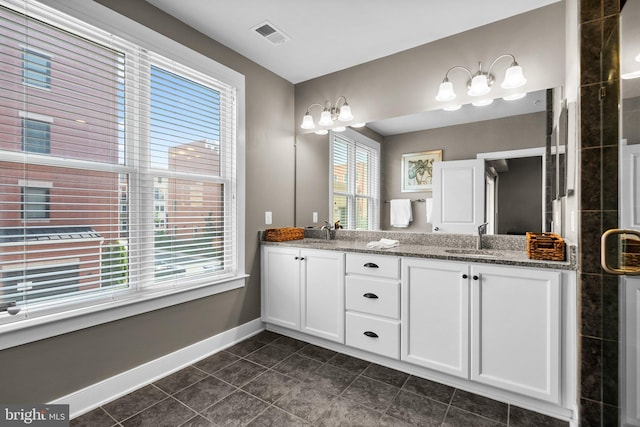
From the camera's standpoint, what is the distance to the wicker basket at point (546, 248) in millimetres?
1701

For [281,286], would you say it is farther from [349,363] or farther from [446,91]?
[446,91]

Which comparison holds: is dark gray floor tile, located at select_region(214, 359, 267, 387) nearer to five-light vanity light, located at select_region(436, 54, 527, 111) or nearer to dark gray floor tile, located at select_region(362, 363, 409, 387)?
dark gray floor tile, located at select_region(362, 363, 409, 387)

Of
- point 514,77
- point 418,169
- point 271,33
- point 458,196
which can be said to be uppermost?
point 271,33

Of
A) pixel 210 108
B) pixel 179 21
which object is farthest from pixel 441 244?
pixel 179 21

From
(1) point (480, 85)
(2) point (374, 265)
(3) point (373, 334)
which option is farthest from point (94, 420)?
(1) point (480, 85)

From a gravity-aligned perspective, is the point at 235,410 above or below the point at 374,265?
below

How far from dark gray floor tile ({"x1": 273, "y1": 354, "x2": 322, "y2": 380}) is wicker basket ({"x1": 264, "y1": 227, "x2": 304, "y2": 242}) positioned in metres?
1.04

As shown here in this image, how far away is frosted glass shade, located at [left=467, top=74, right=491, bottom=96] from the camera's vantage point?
220 centimetres

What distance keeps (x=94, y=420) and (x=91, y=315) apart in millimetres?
566

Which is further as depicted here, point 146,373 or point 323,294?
point 323,294

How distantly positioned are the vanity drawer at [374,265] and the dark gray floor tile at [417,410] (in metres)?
0.75

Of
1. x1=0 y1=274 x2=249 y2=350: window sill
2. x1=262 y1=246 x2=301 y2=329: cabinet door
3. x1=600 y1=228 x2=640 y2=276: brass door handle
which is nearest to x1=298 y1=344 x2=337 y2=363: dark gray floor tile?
x1=262 y1=246 x2=301 y2=329: cabinet door

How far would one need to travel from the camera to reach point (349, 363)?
230 cm

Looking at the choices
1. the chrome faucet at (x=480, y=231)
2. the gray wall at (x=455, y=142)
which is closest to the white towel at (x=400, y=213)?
the gray wall at (x=455, y=142)
